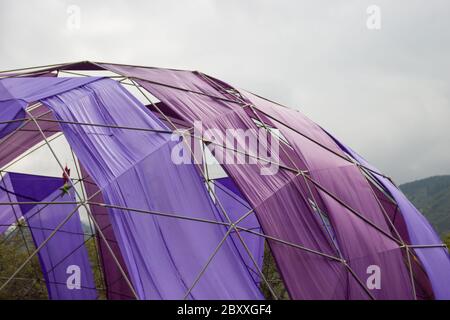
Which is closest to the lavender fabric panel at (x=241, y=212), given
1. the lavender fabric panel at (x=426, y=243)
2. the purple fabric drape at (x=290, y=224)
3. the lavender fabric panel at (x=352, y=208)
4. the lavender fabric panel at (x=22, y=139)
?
the lavender fabric panel at (x=426, y=243)

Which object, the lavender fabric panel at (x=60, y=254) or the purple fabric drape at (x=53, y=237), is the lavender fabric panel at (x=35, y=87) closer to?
the purple fabric drape at (x=53, y=237)

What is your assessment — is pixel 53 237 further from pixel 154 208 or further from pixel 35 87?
pixel 154 208

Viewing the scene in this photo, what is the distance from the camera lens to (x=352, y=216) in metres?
13.0

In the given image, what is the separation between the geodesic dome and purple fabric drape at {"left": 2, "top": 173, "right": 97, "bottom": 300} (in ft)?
19.9

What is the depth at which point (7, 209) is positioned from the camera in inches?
757

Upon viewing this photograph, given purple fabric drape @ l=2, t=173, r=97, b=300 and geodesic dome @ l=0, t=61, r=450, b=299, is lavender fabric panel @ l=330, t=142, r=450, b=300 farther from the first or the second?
purple fabric drape @ l=2, t=173, r=97, b=300

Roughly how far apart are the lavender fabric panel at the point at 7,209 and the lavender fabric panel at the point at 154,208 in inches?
344

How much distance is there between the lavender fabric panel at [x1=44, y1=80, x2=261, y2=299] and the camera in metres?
9.92

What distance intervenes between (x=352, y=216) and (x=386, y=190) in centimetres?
381

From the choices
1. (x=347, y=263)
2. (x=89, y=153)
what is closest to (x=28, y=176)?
(x=89, y=153)

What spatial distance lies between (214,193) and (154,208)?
296 cm

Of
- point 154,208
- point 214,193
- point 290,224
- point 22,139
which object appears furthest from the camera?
point 22,139

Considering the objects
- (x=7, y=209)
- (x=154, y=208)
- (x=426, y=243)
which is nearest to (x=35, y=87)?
(x=154, y=208)
